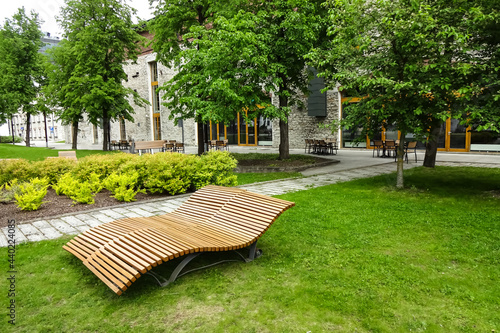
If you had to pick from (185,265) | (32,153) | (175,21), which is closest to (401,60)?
(185,265)

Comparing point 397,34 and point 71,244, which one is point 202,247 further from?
point 397,34

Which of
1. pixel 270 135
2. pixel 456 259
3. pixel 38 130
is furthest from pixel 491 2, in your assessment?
pixel 38 130

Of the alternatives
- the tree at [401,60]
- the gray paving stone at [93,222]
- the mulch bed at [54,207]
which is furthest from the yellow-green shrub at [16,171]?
the tree at [401,60]

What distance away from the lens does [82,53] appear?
20.1m

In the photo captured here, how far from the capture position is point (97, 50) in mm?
19922

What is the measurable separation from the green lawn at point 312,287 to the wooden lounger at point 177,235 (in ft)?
0.97

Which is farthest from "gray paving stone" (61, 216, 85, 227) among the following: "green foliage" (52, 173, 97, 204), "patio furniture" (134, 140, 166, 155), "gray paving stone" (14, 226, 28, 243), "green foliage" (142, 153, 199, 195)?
"patio furniture" (134, 140, 166, 155)

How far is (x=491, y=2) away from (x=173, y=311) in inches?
307

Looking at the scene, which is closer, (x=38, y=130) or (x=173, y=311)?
(x=173, y=311)

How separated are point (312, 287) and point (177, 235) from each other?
1.59 metres

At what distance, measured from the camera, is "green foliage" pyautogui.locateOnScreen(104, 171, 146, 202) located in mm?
7535

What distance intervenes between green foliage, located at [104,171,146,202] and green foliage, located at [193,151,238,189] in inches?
54.5

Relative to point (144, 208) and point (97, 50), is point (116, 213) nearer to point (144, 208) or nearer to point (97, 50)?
point (144, 208)

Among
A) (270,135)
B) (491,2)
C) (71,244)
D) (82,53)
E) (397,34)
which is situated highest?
(82,53)
